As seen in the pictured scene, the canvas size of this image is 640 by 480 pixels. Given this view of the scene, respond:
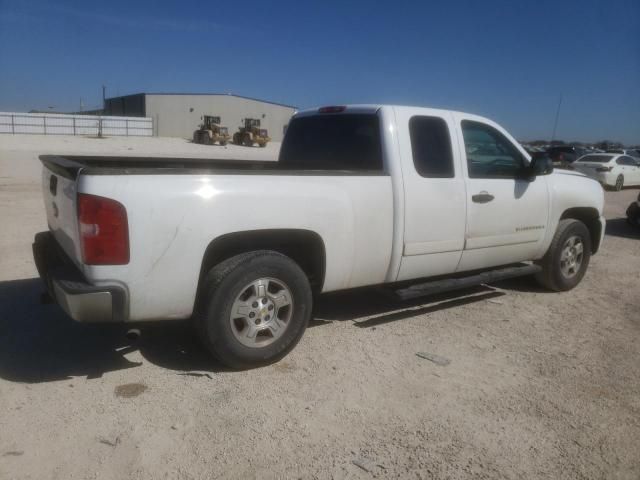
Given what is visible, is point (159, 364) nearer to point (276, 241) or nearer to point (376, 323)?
point (276, 241)

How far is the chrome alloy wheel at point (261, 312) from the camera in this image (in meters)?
3.53

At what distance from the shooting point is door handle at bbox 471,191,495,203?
15.1 feet

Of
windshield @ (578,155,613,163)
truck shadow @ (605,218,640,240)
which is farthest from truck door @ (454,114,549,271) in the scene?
windshield @ (578,155,613,163)

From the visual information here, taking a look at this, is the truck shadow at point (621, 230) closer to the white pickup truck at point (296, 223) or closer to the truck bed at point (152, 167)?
the white pickup truck at point (296, 223)

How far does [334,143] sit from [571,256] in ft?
10.3

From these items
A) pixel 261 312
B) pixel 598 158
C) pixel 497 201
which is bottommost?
pixel 261 312

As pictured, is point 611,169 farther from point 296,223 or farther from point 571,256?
point 296,223

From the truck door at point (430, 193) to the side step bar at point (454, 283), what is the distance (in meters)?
0.11

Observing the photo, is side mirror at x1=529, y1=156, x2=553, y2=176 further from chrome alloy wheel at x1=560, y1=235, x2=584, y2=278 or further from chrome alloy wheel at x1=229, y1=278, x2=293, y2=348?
chrome alloy wheel at x1=229, y1=278, x2=293, y2=348

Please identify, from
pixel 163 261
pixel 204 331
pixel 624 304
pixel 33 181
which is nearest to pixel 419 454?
pixel 204 331

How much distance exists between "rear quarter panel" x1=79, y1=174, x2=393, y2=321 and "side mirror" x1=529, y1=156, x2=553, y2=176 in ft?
6.23

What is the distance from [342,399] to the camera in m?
3.35

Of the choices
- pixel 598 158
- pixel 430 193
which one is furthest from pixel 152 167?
pixel 598 158

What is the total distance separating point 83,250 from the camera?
2.96m
